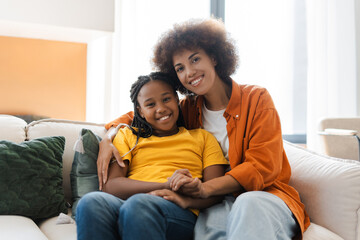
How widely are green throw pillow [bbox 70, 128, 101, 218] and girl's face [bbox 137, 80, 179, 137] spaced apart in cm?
26

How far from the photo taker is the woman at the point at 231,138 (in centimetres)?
103

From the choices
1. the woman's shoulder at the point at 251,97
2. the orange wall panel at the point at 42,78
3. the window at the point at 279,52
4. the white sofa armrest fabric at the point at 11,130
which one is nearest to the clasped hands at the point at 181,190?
the woman's shoulder at the point at 251,97

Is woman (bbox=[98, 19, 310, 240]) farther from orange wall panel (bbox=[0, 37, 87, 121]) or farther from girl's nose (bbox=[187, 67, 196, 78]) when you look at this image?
orange wall panel (bbox=[0, 37, 87, 121])

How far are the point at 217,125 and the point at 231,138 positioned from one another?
0.15m

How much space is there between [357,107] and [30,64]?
3.35 metres

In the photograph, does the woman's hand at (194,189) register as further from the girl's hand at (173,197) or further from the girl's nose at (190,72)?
the girl's nose at (190,72)

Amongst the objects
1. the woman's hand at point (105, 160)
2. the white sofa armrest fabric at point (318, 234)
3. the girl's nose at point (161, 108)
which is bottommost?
the white sofa armrest fabric at point (318, 234)

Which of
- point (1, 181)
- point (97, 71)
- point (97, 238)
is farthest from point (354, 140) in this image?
point (97, 71)

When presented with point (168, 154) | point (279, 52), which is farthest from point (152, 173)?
point (279, 52)

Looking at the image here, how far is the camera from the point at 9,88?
3.52 m

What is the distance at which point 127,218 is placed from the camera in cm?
97

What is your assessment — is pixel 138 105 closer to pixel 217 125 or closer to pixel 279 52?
pixel 217 125

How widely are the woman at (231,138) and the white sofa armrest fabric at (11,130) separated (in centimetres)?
42

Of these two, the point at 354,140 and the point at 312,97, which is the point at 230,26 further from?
the point at 354,140
